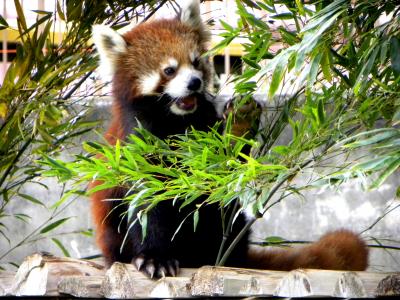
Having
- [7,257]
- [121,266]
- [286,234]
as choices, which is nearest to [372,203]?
[286,234]

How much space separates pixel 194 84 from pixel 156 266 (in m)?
1.06

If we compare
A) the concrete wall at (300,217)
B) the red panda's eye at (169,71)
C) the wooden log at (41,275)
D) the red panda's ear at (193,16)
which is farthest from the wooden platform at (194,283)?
the concrete wall at (300,217)

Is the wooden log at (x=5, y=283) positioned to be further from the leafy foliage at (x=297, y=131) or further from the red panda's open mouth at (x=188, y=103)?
the red panda's open mouth at (x=188, y=103)

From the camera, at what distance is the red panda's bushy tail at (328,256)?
3602mm

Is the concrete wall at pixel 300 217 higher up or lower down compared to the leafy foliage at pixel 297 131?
lower down

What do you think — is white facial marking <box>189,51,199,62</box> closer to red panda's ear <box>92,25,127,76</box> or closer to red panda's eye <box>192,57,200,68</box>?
red panda's eye <box>192,57,200,68</box>

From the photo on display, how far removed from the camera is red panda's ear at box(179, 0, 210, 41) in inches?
171

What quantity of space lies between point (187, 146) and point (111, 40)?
1.25 metres

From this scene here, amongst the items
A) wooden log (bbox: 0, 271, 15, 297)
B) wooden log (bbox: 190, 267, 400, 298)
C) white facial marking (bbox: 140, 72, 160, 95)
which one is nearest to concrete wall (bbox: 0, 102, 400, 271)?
white facial marking (bbox: 140, 72, 160, 95)

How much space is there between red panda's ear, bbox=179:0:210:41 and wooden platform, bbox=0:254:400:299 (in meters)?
1.56

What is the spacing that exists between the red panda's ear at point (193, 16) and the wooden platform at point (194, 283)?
156 centimetres

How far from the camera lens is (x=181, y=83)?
4.11 metres

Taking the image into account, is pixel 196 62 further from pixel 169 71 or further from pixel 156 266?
pixel 156 266

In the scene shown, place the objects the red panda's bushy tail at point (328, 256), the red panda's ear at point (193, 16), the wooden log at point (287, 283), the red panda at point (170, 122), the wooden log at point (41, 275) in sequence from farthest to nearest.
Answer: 1. the red panda's ear at point (193, 16)
2. the red panda at point (170, 122)
3. the red panda's bushy tail at point (328, 256)
4. the wooden log at point (41, 275)
5. the wooden log at point (287, 283)
